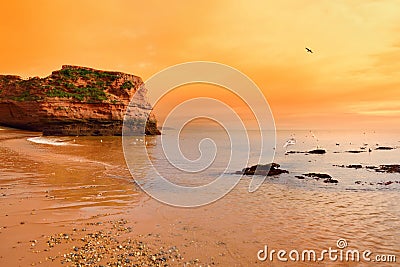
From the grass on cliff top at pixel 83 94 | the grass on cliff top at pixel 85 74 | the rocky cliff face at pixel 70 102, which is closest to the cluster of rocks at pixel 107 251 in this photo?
the rocky cliff face at pixel 70 102

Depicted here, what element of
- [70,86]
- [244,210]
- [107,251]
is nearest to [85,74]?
[70,86]

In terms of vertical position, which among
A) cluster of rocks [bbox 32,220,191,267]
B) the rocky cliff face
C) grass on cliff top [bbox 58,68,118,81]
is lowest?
cluster of rocks [bbox 32,220,191,267]

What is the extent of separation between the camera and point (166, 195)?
10.8 meters

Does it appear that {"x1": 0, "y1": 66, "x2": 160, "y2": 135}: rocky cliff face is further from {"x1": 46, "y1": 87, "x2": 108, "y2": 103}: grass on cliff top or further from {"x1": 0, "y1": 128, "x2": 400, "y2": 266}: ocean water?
{"x1": 0, "y1": 128, "x2": 400, "y2": 266}: ocean water

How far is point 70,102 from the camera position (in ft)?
127

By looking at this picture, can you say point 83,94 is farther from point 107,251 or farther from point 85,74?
point 107,251

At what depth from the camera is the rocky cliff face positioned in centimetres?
3859

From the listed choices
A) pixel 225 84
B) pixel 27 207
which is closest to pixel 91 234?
pixel 27 207

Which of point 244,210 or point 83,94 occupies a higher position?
point 83,94

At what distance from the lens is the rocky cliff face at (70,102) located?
38.6m

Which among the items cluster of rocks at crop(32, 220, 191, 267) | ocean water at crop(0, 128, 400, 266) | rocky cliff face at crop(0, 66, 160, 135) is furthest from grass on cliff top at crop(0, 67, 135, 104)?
cluster of rocks at crop(32, 220, 191, 267)

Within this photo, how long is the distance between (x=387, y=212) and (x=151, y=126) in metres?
45.1

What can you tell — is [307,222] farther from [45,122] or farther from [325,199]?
[45,122]

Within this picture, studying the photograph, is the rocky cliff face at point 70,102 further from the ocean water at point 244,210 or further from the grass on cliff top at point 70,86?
the ocean water at point 244,210
